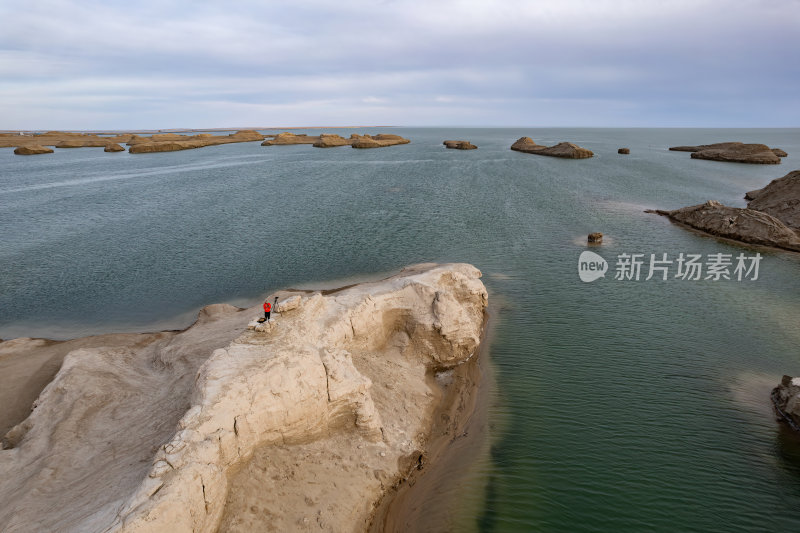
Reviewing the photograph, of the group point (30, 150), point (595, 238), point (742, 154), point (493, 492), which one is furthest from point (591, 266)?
point (30, 150)

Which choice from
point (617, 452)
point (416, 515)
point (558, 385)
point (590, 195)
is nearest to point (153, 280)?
point (416, 515)

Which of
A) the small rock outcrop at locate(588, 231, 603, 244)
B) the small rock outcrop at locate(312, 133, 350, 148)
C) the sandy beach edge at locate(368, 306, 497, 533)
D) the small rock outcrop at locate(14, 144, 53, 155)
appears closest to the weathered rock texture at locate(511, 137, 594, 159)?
the small rock outcrop at locate(312, 133, 350, 148)

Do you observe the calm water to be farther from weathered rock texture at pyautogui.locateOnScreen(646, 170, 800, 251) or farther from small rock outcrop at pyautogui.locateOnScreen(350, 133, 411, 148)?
small rock outcrop at pyautogui.locateOnScreen(350, 133, 411, 148)

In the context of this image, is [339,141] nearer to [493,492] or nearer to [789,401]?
[789,401]

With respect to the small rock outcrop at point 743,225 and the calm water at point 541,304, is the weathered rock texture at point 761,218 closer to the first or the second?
the small rock outcrop at point 743,225

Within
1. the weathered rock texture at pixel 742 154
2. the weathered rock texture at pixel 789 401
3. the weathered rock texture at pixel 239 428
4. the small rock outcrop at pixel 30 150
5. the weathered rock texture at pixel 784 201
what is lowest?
the weathered rock texture at pixel 789 401

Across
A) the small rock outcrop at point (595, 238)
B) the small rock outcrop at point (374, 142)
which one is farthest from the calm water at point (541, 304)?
the small rock outcrop at point (374, 142)
